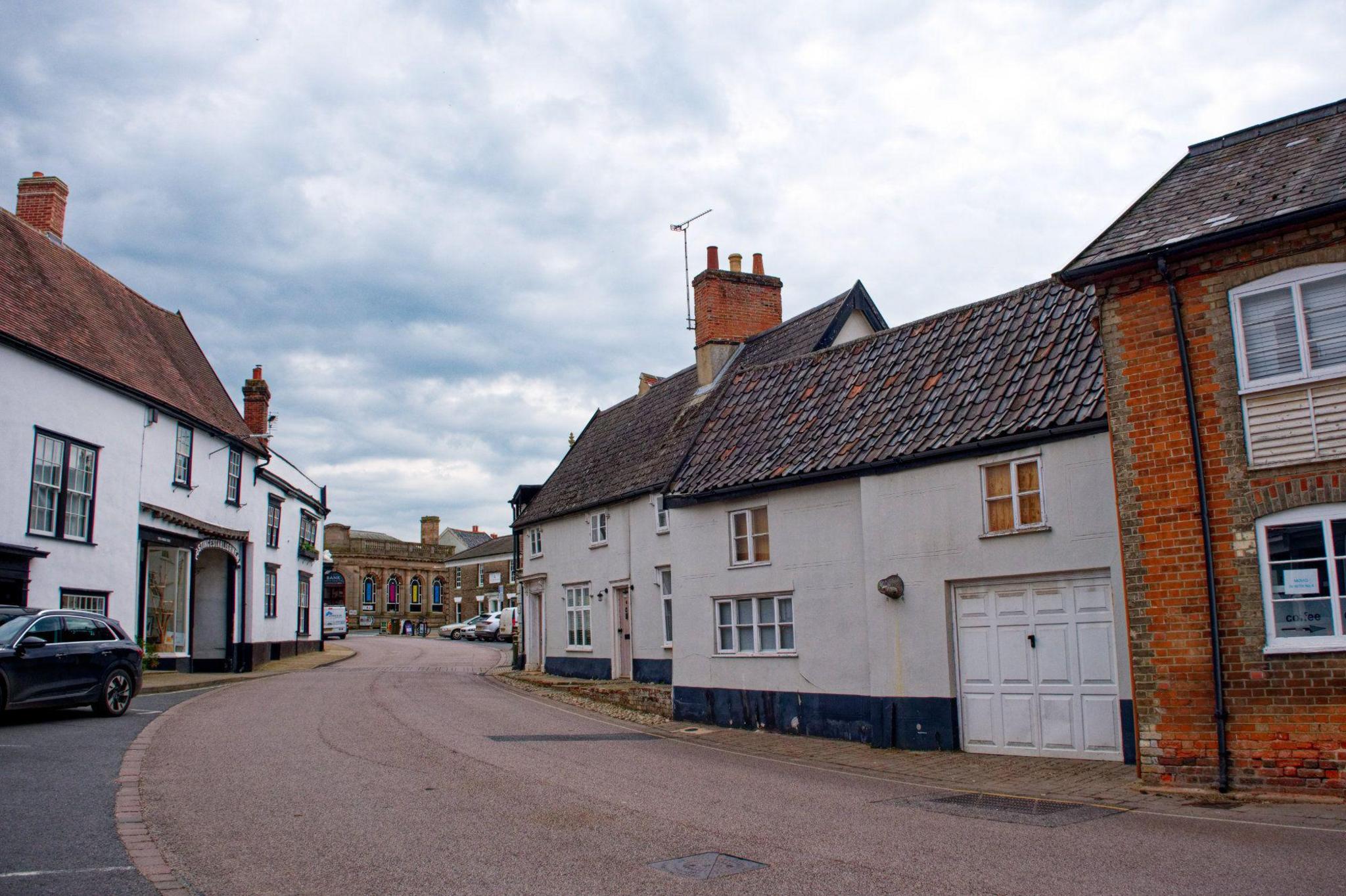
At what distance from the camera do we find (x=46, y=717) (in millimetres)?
16391

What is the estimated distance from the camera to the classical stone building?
238 ft

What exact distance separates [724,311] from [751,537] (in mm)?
11761

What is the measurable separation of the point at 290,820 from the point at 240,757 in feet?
13.6

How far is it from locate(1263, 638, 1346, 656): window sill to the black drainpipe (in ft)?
1.65

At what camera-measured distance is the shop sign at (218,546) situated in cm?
2820

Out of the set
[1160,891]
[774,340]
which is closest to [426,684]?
[774,340]

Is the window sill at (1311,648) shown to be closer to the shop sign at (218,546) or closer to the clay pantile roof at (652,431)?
the clay pantile roof at (652,431)

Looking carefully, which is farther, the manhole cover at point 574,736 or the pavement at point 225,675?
the pavement at point 225,675

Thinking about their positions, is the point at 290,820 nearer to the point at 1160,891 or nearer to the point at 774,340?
the point at 1160,891

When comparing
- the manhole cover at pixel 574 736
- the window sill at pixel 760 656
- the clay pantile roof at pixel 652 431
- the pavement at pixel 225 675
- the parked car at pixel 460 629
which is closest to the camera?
the manhole cover at pixel 574 736

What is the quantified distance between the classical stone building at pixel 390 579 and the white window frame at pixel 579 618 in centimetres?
4159

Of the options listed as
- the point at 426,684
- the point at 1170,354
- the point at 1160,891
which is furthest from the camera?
the point at 426,684

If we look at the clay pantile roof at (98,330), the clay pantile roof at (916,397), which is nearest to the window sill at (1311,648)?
the clay pantile roof at (916,397)

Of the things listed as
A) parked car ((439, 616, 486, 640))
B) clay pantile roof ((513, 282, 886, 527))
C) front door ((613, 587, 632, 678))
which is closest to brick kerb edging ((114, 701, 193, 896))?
clay pantile roof ((513, 282, 886, 527))
